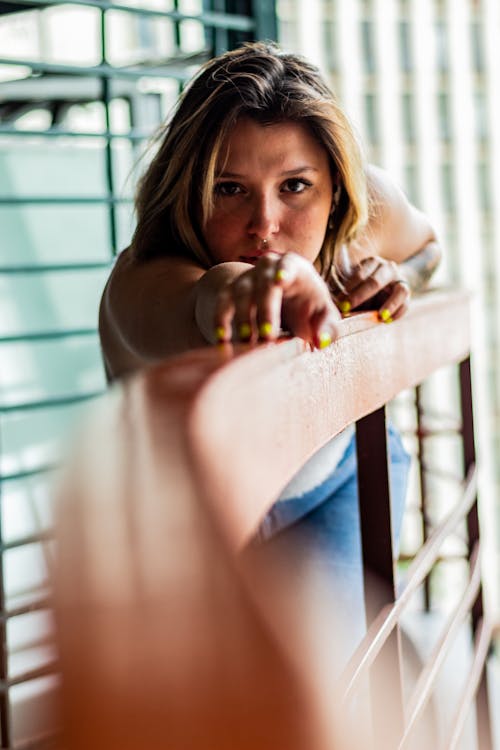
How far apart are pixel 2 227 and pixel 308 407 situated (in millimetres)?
2642

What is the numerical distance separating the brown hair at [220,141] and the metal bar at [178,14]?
886 millimetres

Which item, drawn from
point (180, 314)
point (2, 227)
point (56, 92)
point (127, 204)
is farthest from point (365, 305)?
point (56, 92)

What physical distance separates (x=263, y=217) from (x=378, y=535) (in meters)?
0.44

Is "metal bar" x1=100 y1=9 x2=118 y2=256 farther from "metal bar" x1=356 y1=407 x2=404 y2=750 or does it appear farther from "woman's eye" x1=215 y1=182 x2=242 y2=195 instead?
"metal bar" x1=356 y1=407 x2=404 y2=750

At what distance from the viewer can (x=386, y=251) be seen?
5.24 feet

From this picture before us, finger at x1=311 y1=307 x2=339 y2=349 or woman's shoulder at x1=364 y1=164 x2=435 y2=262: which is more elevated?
woman's shoulder at x1=364 y1=164 x2=435 y2=262

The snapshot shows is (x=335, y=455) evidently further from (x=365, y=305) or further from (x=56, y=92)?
(x=56, y=92)

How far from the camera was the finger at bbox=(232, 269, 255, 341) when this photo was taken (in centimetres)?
62

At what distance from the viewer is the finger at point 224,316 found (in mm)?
612

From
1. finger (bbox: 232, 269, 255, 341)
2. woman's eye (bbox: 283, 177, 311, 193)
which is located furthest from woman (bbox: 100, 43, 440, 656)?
finger (bbox: 232, 269, 255, 341)

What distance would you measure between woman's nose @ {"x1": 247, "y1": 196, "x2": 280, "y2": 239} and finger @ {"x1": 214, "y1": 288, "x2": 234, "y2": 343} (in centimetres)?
59

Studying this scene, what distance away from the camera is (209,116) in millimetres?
1255

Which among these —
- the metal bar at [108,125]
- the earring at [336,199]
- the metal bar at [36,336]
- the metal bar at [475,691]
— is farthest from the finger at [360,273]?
the metal bar at [108,125]

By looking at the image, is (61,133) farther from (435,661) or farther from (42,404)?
(435,661)
